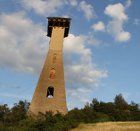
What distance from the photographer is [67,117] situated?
52531 millimetres

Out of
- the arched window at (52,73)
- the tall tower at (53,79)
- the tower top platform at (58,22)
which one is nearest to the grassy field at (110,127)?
the tall tower at (53,79)

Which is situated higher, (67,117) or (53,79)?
(53,79)

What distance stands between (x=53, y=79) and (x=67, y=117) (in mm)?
10294

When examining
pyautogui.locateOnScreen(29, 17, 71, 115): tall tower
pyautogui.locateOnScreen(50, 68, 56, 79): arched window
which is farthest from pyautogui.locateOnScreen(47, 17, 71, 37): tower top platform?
pyautogui.locateOnScreen(50, 68, 56, 79): arched window

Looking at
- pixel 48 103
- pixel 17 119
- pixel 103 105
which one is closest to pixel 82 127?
pixel 48 103

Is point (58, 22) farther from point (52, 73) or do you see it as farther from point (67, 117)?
point (67, 117)

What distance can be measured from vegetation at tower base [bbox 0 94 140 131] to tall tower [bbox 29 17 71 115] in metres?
2.54

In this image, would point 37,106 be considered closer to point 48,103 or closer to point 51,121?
point 48,103

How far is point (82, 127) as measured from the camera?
50031mm

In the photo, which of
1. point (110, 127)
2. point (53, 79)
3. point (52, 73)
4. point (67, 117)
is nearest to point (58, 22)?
point (52, 73)

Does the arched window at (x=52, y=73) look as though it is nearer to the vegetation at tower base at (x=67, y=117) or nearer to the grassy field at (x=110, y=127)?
the vegetation at tower base at (x=67, y=117)

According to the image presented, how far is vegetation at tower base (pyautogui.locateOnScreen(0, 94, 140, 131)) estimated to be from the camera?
49.3 metres

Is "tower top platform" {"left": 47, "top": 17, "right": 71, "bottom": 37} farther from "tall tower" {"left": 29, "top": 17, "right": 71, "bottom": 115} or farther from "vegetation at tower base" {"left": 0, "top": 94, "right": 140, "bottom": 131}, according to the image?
"vegetation at tower base" {"left": 0, "top": 94, "right": 140, "bottom": 131}

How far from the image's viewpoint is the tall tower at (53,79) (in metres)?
58.3
